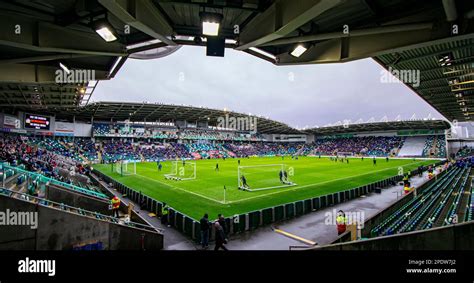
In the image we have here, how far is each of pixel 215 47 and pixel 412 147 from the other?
79.6 meters

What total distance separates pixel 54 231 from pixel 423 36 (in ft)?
45.1

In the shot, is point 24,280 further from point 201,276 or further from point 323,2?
point 323,2

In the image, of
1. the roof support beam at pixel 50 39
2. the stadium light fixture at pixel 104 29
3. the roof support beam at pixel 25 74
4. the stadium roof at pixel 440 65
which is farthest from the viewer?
the stadium roof at pixel 440 65

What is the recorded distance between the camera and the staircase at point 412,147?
63466mm

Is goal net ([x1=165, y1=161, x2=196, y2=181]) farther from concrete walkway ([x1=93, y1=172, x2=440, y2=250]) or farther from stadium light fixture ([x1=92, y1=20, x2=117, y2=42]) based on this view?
stadium light fixture ([x1=92, y1=20, x2=117, y2=42])

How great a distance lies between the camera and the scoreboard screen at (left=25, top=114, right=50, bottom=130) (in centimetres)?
4238

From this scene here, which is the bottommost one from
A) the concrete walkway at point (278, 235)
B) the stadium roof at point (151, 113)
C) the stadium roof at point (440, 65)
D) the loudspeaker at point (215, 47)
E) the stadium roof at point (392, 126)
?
the concrete walkway at point (278, 235)

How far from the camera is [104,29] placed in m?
5.87

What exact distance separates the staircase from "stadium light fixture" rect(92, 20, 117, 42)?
7804 cm

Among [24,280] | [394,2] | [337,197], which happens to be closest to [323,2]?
[394,2]

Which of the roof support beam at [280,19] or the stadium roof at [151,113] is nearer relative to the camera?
the roof support beam at [280,19]

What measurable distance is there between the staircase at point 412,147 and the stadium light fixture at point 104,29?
7804cm

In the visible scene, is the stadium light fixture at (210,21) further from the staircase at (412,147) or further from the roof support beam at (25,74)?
the staircase at (412,147)

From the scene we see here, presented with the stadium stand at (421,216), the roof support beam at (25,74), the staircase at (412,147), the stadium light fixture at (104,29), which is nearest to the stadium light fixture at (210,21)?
the stadium light fixture at (104,29)
